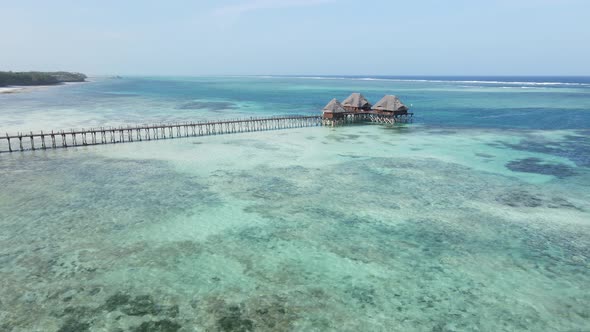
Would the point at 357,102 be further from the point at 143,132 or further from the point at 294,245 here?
the point at 294,245

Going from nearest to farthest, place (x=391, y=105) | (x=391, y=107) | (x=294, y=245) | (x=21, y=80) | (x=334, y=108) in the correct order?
(x=294, y=245)
(x=334, y=108)
(x=391, y=107)
(x=391, y=105)
(x=21, y=80)

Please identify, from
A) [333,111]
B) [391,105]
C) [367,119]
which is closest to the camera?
[333,111]

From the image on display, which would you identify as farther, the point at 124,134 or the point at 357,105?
the point at 357,105

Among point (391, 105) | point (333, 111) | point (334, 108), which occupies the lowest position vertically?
point (333, 111)

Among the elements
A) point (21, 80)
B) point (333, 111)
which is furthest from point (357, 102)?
point (21, 80)

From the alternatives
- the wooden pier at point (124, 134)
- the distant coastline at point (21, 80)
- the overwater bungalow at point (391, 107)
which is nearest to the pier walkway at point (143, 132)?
the wooden pier at point (124, 134)

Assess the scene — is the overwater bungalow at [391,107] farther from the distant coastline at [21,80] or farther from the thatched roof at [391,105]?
the distant coastline at [21,80]
